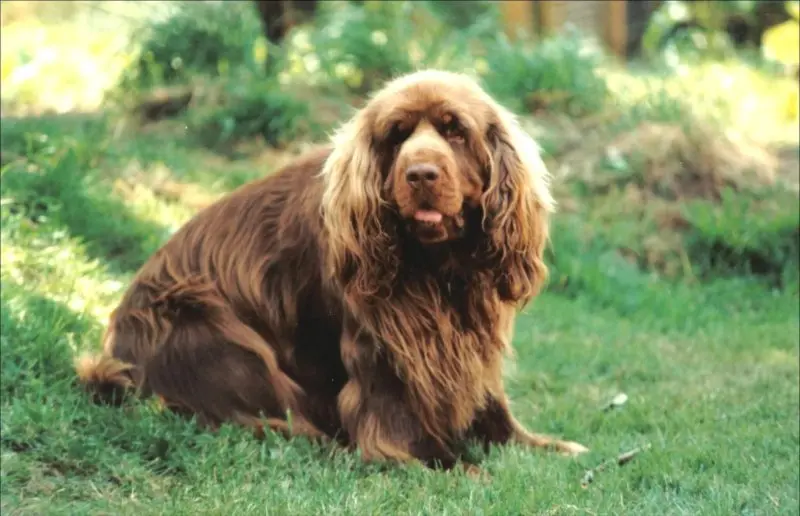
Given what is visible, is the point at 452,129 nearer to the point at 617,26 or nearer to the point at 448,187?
the point at 448,187

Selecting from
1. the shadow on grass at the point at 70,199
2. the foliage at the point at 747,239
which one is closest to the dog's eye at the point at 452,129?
the shadow on grass at the point at 70,199

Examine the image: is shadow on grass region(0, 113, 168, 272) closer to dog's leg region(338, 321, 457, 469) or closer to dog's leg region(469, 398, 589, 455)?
dog's leg region(338, 321, 457, 469)

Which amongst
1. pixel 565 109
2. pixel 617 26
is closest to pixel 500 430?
pixel 565 109

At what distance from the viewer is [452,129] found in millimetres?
3943

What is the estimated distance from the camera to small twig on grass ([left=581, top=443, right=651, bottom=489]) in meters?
3.83

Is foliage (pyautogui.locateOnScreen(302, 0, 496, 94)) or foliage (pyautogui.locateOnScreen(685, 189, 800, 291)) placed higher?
foliage (pyautogui.locateOnScreen(302, 0, 496, 94))

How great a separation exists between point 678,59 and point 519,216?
25.0 feet

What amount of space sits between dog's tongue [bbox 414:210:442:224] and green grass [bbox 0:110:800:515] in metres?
0.86

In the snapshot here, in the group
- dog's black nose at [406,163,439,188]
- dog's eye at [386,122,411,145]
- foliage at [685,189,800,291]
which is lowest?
foliage at [685,189,800,291]

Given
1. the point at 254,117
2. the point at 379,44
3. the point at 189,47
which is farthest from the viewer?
the point at 379,44

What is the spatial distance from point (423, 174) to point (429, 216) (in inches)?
6.7

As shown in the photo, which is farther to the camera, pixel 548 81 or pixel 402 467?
pixel 548 81

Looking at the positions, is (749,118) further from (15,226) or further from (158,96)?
(15,226)

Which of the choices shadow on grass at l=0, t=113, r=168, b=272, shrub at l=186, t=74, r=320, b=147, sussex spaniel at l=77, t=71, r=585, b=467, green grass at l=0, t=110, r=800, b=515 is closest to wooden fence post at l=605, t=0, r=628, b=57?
shrub at l=186, t=74, r=320, b=147
